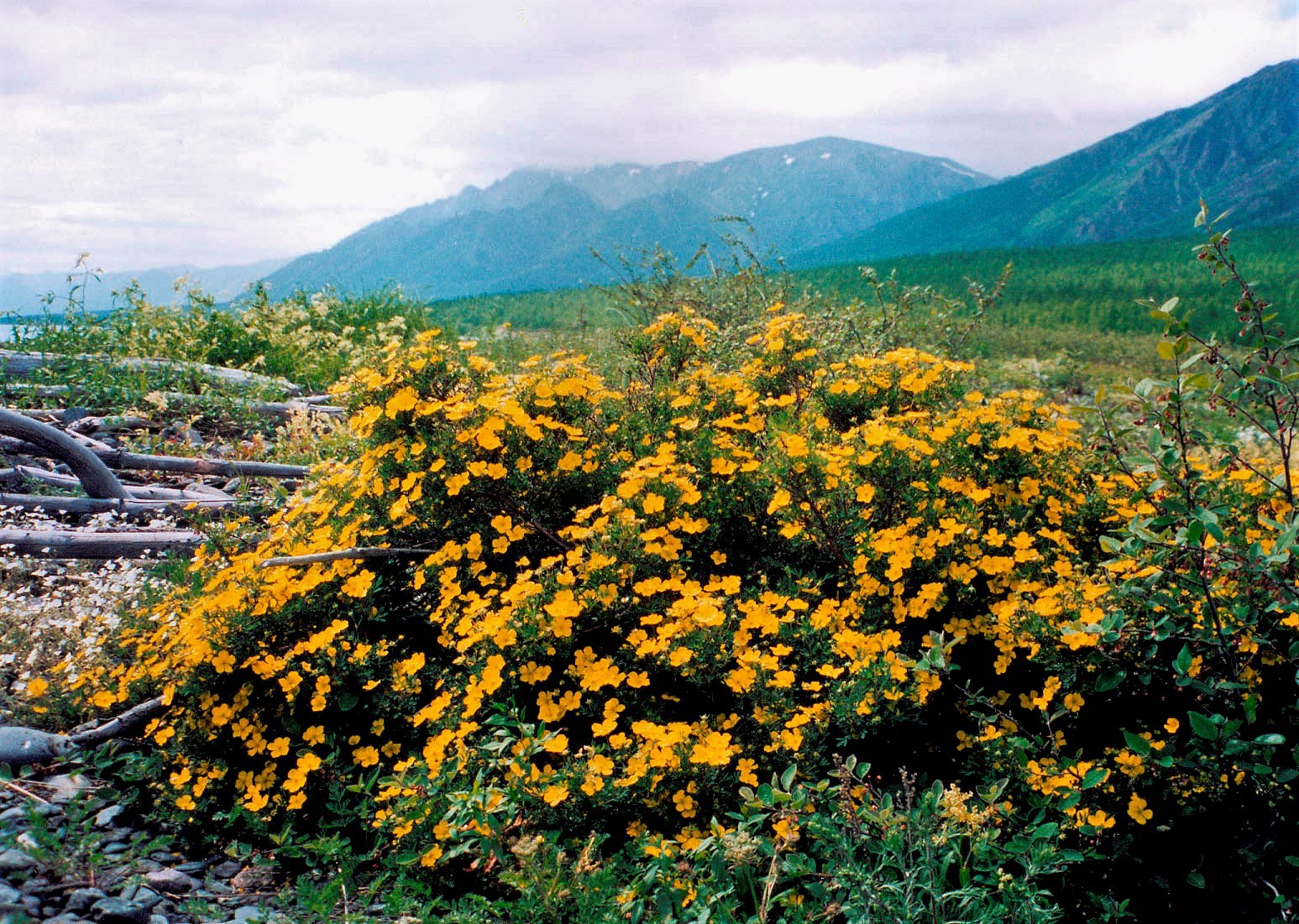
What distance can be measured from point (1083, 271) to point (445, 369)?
4101 cm

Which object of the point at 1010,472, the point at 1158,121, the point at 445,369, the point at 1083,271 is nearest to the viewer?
the point at 1010,472

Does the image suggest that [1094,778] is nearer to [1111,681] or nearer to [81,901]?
[1111,681]

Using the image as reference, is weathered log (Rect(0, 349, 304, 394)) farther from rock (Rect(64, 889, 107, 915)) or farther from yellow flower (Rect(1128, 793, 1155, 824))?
yellow flower (Rect(1128, 793, 1155, 824))

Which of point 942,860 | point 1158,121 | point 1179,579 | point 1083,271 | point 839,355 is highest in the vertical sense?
point 1158,121

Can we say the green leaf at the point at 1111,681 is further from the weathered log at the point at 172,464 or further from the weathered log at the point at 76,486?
the weathered log at the point at 76,486

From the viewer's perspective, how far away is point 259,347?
30.1 ft

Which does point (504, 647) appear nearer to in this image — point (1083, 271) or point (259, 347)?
point (259, 347)

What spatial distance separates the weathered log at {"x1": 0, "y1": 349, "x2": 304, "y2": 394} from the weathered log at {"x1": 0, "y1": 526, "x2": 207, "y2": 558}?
3230 millimetres

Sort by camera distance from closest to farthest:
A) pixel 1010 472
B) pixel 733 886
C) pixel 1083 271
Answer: pixel 733 886, pixel 1010 472, pixel 1083 271

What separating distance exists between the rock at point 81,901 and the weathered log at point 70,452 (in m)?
3.44

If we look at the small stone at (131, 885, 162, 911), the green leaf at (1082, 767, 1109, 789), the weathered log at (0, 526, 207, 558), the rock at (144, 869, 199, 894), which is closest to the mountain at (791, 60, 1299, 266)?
the weathered log at (0, 526, 207, 558)

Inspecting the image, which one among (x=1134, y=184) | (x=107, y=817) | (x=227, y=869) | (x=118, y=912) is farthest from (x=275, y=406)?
(x=1134, y=184)

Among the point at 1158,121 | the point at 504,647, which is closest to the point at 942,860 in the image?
the point at 504,647

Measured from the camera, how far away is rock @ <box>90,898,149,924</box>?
228 centimetres
